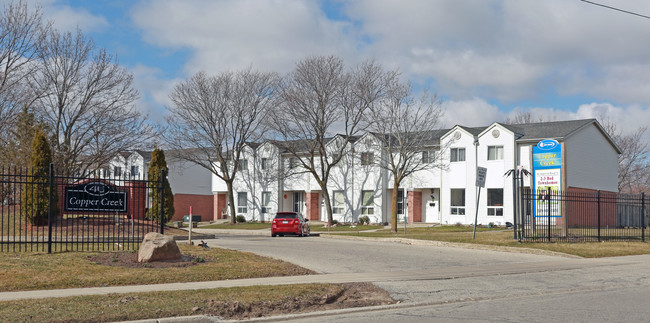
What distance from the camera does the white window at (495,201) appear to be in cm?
4508

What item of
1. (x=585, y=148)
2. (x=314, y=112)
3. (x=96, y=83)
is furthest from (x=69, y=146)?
(x=585, y=148)

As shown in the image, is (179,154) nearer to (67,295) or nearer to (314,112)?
(314,112)

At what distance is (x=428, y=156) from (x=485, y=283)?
110 feet

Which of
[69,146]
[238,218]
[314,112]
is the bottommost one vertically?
[238,218]

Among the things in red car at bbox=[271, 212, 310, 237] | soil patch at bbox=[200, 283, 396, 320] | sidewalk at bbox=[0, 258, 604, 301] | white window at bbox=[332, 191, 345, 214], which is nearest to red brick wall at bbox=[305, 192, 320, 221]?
white window at bbox=[332, 191, 345, 214]

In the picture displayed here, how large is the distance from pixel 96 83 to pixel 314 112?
16.1 meters

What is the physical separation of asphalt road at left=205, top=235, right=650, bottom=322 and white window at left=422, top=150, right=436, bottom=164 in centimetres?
2408

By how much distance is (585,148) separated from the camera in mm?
46188

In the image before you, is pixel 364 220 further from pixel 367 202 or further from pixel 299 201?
pixel 299 201

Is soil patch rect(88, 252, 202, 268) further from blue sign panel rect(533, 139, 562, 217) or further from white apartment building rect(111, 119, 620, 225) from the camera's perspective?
white apartment building rect(111, 119, 620, 225)

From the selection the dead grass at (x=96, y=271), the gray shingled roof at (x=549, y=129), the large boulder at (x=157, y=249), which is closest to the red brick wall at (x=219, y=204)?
the gray shingled roof at (x=549, y=129)

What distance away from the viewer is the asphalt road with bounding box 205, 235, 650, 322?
1043 cm

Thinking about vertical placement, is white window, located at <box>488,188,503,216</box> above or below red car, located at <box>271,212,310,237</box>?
above

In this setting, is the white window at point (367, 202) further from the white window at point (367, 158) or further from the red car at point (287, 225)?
the red car at point (287, 225)
